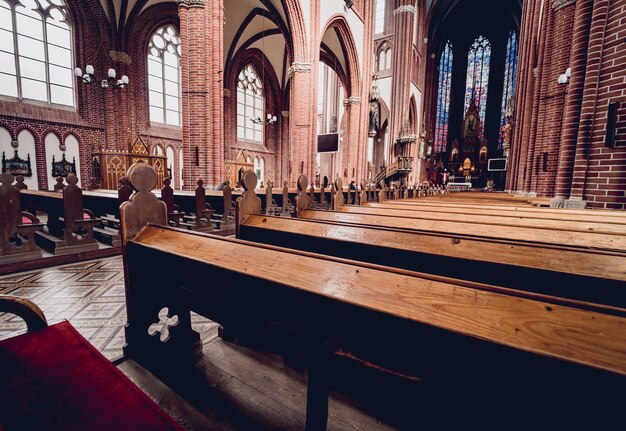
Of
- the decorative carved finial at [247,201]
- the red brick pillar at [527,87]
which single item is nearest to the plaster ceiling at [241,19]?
the red brick pillar at [527,87]

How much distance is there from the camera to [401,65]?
18.2 m

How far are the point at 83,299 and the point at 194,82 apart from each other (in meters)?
6.21

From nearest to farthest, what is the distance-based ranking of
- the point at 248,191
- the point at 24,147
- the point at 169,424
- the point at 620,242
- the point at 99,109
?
1. the point at 169,424
2. the point at 620,242
3. the point at 248,191
4. the point at 24,147
5. the point at 99,109

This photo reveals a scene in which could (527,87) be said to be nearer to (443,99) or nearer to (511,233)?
(511,233)

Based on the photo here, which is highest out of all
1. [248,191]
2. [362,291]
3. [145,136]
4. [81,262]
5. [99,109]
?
[99,109]

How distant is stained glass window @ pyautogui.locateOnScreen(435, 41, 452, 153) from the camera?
95.7 feet

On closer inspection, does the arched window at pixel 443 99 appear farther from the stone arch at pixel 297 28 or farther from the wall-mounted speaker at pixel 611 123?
the wall-mounted speaker at pixel 611 123

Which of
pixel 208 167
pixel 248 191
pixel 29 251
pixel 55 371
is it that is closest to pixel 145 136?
pixel 208 167

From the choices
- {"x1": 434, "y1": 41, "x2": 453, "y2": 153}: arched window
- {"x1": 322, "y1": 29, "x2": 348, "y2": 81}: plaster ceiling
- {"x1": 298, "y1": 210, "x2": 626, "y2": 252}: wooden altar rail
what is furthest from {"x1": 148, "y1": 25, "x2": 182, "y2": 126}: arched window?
{"x1": 434, "y1": 41, "x2": 453, "y2": 153}: arched window

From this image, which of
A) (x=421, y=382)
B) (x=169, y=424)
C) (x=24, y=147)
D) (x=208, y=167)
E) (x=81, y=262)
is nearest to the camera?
(x=169, y=424)

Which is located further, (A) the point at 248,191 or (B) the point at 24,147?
(B) the point at 24,147

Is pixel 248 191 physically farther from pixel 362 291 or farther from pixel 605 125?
pixel 605 125

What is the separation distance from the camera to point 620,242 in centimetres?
176

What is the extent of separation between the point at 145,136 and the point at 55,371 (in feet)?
45.0
